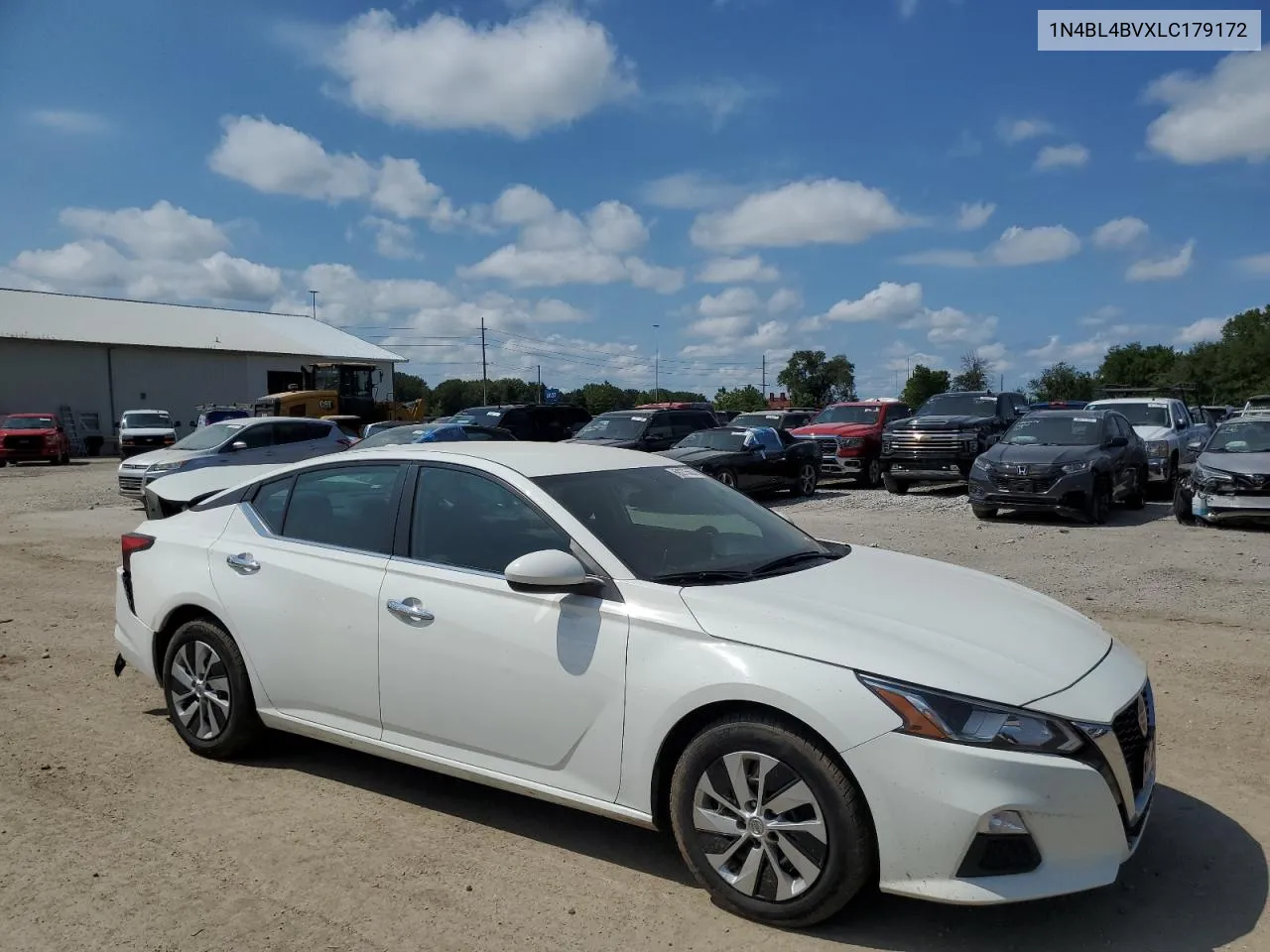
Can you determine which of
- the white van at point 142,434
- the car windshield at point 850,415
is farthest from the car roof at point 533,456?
the white van at point 142,434

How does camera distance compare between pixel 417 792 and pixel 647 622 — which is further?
pixel 417 792

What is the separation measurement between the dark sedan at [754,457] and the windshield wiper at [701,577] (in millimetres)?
12844

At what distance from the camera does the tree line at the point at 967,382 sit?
74562 mm

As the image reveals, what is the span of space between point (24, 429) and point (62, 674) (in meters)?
31.3

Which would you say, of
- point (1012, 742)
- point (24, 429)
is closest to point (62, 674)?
point (1012, 742)

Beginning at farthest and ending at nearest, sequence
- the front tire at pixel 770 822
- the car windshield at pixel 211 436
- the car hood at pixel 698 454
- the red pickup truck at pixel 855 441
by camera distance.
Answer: the red pickup truck at pixel 855 441 → the car windshield at pixel 211 436 → the car hood at pixel 698 454 → the front tire at pixel 770 822

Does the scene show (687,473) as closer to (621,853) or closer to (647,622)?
(647,622)

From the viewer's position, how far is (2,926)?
3342mm

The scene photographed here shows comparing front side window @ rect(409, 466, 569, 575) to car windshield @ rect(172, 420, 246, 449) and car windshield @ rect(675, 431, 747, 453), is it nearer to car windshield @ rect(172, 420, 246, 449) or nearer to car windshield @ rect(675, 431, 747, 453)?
car windshield @ rect(675, 431, 747, 453)

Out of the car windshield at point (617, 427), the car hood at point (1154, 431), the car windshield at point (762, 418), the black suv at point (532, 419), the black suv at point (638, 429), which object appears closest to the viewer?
the car hood at point (1154, 431)

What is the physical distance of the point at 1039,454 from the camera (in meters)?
14.3

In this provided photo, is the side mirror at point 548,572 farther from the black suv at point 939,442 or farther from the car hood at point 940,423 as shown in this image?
the car hood at point 940,423

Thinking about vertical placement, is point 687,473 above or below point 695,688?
above

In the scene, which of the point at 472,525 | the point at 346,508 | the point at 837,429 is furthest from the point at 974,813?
the point at 837,429
